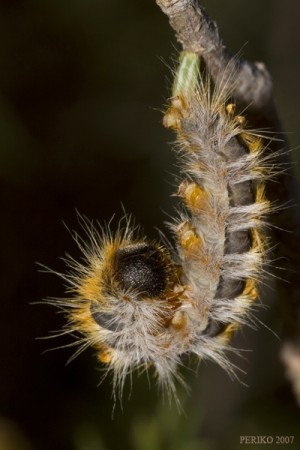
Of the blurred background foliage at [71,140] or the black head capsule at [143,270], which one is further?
the blurred background foliage at [71,140]

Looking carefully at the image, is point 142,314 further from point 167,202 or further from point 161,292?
point 167,202

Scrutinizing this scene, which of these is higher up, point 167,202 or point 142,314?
point 167,202

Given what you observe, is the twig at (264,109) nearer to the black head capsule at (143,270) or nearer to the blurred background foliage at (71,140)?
the black head capsule at (143,270)

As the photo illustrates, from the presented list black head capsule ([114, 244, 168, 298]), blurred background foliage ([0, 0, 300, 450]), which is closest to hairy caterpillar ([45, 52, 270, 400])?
black head capsule ([114, 244, 168, 298])

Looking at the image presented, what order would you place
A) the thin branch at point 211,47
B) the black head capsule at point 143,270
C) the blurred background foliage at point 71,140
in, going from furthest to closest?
the blurred background foliage at point 71,140 < the black head capsule at point 143,270 < the thin branch at point 211,47

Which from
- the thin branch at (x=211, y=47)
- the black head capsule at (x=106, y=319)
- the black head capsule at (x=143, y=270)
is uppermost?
the thin branch at (x=211, y=47)

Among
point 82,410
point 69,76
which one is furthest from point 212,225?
point 69,76

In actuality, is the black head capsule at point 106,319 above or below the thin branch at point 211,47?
below

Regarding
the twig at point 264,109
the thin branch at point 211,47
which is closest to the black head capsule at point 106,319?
the twig at point 264,109
